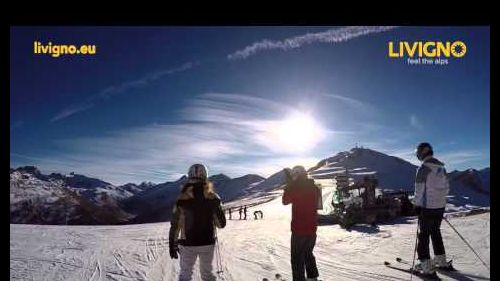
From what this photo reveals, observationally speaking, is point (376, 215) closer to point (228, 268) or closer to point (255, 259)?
point (255, 259)

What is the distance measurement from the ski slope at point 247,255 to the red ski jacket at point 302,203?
1430 millimetres

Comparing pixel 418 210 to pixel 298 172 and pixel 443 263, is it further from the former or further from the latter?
pixel 298 172

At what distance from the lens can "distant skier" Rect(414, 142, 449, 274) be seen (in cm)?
664

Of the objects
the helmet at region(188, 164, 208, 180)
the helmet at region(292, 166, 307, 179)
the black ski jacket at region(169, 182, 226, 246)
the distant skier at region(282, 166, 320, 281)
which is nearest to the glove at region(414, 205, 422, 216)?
the distant skier at region(282, 166, 320, 281)

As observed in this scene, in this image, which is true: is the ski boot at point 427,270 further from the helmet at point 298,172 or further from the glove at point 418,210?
the helmet at point 298,172

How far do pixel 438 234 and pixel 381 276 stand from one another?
1.03 metres

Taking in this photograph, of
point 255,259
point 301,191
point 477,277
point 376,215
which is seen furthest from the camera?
point 376,215

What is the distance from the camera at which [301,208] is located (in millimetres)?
6055

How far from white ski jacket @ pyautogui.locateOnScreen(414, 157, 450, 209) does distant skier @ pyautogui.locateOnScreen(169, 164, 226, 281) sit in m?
3.12

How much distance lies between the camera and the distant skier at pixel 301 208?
606cm

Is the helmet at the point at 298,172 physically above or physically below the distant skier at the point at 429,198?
above

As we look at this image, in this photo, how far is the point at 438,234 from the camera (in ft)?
22.2

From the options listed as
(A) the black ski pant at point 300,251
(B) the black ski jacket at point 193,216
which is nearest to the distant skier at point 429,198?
(A) the black ski pant at point 300,251
